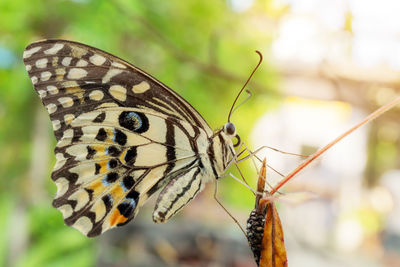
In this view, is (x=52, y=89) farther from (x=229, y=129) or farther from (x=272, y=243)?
(x=272, y=243)

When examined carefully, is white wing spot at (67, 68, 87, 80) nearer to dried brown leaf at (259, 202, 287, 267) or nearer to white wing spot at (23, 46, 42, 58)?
white wing spot at (23, 46, 42, 58)

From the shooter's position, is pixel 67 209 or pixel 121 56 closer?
pixel 67 209

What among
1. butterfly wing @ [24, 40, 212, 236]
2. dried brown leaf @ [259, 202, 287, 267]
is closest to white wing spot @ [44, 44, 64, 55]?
butterfly wing @ [24, 40, 212, 236]

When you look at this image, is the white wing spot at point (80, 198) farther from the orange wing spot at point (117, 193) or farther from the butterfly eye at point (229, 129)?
the butterfly eye at point (229, 129)

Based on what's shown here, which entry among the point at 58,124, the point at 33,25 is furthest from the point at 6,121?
the point at 58,124

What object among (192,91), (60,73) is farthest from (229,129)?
(192,91)

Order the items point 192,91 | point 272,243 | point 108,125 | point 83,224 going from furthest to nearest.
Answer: point 192,91, point 108,125, point 83,224, point 272,243

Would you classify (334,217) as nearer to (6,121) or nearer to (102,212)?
(6,121)
